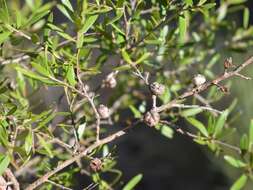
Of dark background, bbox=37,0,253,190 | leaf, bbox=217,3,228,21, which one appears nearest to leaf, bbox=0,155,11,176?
leaf, bbox=217,3,228,21

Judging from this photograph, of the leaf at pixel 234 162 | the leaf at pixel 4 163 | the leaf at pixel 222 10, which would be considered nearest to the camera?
the leaf at pixel 4 163

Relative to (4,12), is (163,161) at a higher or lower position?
→ lower

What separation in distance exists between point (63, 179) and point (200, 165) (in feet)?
5.59

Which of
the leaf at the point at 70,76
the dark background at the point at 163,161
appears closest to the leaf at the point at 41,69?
the leaf at the point at 70,76

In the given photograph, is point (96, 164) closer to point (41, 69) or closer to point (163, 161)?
point (41, 69)

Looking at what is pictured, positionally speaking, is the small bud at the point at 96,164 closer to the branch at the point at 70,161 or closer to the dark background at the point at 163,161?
the branch at the point at 70,161

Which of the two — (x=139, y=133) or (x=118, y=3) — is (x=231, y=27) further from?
(x=139, y=133)

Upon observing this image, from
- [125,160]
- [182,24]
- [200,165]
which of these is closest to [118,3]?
[182,24]

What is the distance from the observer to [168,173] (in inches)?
89.8

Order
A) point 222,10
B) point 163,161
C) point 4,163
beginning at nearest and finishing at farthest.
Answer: point 4,163 → point 222,10 → point 163,161


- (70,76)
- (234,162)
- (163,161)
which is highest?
(70,76)

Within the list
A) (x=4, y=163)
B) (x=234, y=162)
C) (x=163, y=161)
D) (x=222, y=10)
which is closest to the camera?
(x=4, y=163)

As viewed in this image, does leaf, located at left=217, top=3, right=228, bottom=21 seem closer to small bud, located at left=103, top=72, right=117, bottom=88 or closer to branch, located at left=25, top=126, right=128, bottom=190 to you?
small bud, located at left=103, top=72, right=117, bottom=88

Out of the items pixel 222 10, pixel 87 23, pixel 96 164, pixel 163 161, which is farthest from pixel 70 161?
pixel 163 161
